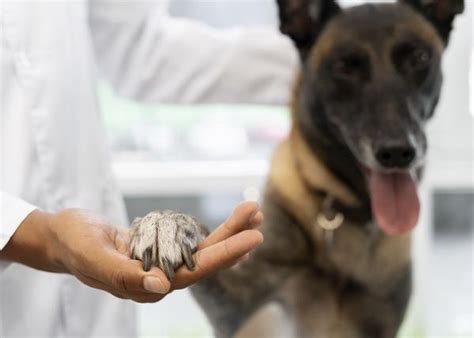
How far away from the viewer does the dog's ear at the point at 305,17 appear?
1339mm

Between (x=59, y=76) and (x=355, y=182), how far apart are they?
0.59m

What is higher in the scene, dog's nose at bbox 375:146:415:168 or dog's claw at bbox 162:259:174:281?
dog's claw at bbox 162:259:174:281

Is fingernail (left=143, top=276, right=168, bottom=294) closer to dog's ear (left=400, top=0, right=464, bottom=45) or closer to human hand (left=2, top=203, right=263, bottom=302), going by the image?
human hand (left=2, top=203, right=263, bottom=302)

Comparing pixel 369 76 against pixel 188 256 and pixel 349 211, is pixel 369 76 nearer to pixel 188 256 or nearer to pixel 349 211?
pixel 349 211

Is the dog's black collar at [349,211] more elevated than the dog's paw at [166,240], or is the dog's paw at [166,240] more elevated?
the dog's paw at [166,240]

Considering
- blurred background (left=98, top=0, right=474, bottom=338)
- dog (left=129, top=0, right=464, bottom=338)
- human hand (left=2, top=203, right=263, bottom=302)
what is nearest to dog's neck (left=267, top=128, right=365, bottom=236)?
dog (left=129, top=0, right=464, bottom=338)

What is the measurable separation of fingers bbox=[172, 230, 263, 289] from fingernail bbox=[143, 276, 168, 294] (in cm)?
6

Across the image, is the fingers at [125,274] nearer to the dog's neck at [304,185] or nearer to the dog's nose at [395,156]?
the dog's nose at [395,156]

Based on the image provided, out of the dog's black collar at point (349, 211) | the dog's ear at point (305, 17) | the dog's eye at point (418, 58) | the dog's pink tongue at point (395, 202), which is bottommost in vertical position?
the dog's black collar at point (349, 211)

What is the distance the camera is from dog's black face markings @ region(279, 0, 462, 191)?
3.83ft

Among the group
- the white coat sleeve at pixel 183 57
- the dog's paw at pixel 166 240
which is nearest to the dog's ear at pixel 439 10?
the white coat sleeve at pixel 183 57

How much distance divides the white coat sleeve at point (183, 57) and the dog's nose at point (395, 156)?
0.38 m

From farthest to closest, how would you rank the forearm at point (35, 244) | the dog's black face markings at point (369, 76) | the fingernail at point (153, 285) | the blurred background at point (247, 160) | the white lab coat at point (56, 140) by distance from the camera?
the blurred background at point (247, 160), the dog's black face markings at point (369, 76), the white lab coat at point (56, 140), the forearm at point (35, 244), the fingernail at point (153, 285)

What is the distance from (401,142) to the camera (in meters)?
1.13
